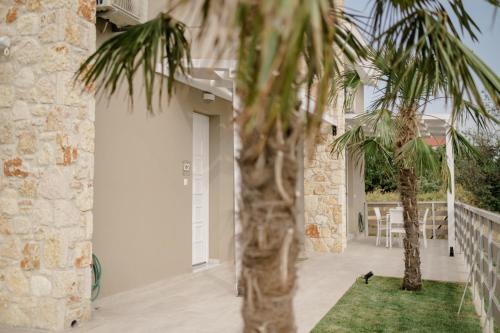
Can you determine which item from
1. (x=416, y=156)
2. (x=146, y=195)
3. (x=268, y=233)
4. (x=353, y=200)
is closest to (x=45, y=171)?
(x=146, y=195)

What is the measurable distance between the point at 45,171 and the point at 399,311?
392cm

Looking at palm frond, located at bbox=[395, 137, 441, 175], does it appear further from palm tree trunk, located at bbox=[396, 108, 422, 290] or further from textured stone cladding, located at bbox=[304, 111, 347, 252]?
textured stone cladding, located at bbox=[304, 111, 347, 252]

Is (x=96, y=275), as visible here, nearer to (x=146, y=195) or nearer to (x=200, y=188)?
(x=146, y=195)

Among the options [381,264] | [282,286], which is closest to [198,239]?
[381,264]

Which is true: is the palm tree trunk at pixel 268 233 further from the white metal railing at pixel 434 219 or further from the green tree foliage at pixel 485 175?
the green tree foliage at pixel 485 175

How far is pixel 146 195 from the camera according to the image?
643 centimetres

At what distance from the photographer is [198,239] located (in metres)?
8.05

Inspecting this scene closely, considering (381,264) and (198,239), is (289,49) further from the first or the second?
(381,264)

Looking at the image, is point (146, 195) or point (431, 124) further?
point (431, 124)

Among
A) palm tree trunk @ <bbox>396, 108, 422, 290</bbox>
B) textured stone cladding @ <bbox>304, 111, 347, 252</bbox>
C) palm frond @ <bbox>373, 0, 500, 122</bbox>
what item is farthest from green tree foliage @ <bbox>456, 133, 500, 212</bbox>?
palm frond @ <bbox>373, 0, 500, 122</bbox>

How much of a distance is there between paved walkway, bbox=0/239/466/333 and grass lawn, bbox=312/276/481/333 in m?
0.19

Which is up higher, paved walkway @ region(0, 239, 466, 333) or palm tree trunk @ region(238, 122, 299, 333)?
palm tree trunk @ region(238, 122, 299, 333)

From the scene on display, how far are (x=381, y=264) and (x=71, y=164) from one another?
19.8 feet

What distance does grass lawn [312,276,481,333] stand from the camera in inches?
187
